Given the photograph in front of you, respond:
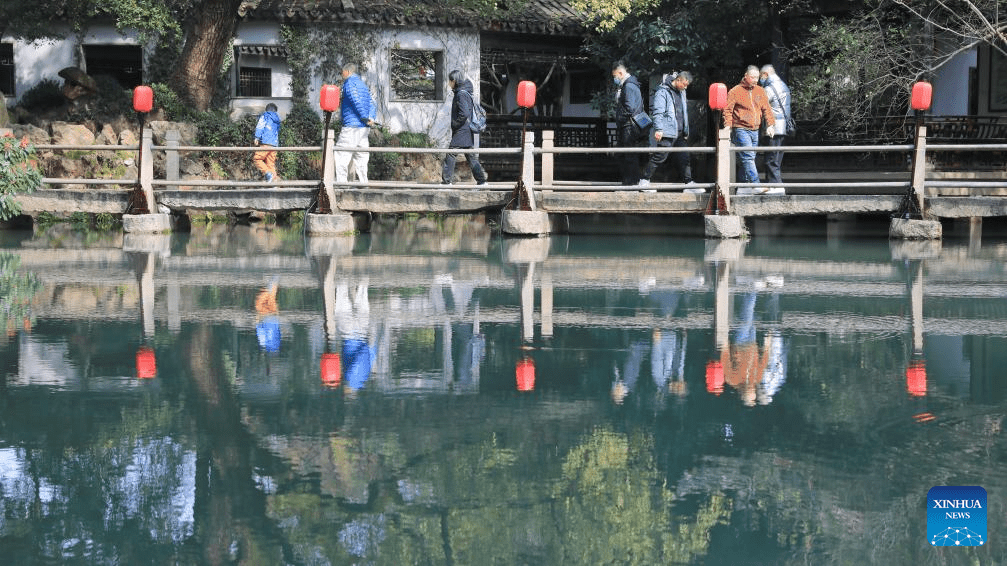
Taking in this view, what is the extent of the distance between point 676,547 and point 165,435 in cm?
237

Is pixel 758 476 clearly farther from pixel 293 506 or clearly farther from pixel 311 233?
pixel 311 233

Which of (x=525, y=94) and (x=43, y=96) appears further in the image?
(x=43, y=96)

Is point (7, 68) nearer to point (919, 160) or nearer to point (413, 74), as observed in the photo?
point (413, 74)

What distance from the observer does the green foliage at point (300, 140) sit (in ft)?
72.3

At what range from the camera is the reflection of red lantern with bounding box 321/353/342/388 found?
21.3 feet

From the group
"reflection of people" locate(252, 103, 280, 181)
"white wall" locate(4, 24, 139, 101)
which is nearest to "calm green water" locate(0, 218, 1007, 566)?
"reflection of people" locate(252, 103, 280, 181)

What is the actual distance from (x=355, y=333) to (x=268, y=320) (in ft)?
2.69

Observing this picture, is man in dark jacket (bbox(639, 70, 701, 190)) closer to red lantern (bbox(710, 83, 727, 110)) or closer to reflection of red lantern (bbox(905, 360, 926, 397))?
red lantern (bbox(710, 83, 727, 110))

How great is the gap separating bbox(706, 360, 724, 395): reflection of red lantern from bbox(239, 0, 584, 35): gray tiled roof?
18.1m

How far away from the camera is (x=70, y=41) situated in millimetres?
25406

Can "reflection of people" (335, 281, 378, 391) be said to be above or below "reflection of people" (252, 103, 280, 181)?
below

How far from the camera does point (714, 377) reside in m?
6.62

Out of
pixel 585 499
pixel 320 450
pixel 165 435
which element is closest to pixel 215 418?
pixel 165 435

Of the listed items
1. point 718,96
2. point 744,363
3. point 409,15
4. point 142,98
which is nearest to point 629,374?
point 744,363
